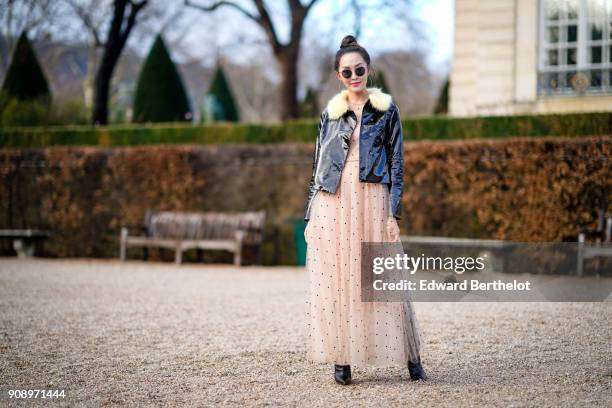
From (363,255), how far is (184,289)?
240 inches

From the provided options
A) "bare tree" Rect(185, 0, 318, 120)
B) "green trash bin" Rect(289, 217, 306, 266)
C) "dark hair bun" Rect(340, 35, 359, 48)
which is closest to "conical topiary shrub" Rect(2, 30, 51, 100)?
"bare tree" Rect(185, 0, 318, 120)

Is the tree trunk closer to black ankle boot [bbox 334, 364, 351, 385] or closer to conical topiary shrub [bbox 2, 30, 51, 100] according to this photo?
conical topiary shrub [bbox 2, 30, 51, 100]

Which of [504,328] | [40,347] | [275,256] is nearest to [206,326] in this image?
[40,347]

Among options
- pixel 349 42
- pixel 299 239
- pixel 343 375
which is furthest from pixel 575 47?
pixel 343 375

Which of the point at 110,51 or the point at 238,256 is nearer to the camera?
the point at 238,256

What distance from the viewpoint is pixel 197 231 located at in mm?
14281

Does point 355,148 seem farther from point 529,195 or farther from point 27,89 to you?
point 27,89

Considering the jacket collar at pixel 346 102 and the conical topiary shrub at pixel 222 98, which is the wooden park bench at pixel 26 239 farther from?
the conical topiary shrub at pixel 222 98

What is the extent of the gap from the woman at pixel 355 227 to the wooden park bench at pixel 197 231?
8.60 meters

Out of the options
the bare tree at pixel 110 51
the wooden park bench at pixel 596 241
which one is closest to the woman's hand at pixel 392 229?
the wooden park bench at pixel 596 241

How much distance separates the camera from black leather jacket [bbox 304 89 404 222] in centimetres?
493

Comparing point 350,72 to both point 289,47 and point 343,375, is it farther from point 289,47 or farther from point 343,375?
point 289,47

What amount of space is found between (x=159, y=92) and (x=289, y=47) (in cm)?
Answer: 395

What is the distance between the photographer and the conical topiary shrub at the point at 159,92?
21719 mm
